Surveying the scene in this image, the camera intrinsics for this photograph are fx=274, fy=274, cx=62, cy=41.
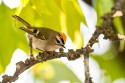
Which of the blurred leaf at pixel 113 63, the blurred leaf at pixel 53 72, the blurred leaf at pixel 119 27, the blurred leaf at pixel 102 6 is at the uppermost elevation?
the blurred leaf at pixel 102 6

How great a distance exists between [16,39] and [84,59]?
27cm

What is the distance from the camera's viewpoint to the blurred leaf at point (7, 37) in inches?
40.3

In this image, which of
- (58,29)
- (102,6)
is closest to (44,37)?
(58,29)

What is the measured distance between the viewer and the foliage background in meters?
1.03

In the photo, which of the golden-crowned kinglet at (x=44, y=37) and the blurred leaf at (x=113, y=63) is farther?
the blurred leaf at (x=113, y=63)

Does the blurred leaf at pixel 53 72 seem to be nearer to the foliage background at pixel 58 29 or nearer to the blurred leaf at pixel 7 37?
the foliage background at pixel 58 29

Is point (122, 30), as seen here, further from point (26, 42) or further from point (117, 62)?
point (26, 42)

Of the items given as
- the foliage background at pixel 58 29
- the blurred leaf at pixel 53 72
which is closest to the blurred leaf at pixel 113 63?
the foliage background at pixel 58 29

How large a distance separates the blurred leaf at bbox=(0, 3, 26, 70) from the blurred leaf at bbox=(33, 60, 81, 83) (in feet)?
0.36

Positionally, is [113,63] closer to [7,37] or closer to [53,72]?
[53,72]

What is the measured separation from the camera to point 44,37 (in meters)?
1.00

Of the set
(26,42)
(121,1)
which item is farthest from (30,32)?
(121,1)

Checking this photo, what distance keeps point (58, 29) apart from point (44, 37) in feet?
0.26

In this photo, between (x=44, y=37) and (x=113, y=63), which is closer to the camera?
(x=44, y=37)
